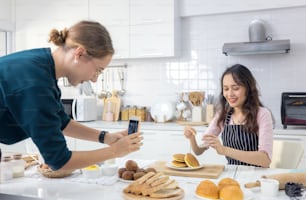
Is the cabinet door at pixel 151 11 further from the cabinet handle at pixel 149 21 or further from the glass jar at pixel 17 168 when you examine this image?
the glass jar at pixel 17 168

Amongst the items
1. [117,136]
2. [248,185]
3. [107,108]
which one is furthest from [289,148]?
[107,108]

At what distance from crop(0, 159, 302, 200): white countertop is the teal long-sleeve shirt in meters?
0.17

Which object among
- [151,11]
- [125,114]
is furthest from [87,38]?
[125,114]

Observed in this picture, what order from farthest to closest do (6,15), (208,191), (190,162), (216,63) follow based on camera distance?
(6,15) < (216,63) < (190,162) < (208,191)

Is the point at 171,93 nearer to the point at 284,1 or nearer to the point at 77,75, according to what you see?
the point at 284,1

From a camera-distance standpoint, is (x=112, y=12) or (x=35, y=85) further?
(x=112, y=12)

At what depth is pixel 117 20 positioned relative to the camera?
3.82 metres

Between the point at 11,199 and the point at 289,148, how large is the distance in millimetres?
1600

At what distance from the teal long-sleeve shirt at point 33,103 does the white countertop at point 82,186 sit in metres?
0.17

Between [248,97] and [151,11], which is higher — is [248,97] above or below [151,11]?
below

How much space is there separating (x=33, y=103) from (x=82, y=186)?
1.60 feet

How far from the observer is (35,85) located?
119 centimetres

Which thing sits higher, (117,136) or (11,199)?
(117,136)

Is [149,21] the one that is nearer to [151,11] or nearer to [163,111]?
[151,11]
